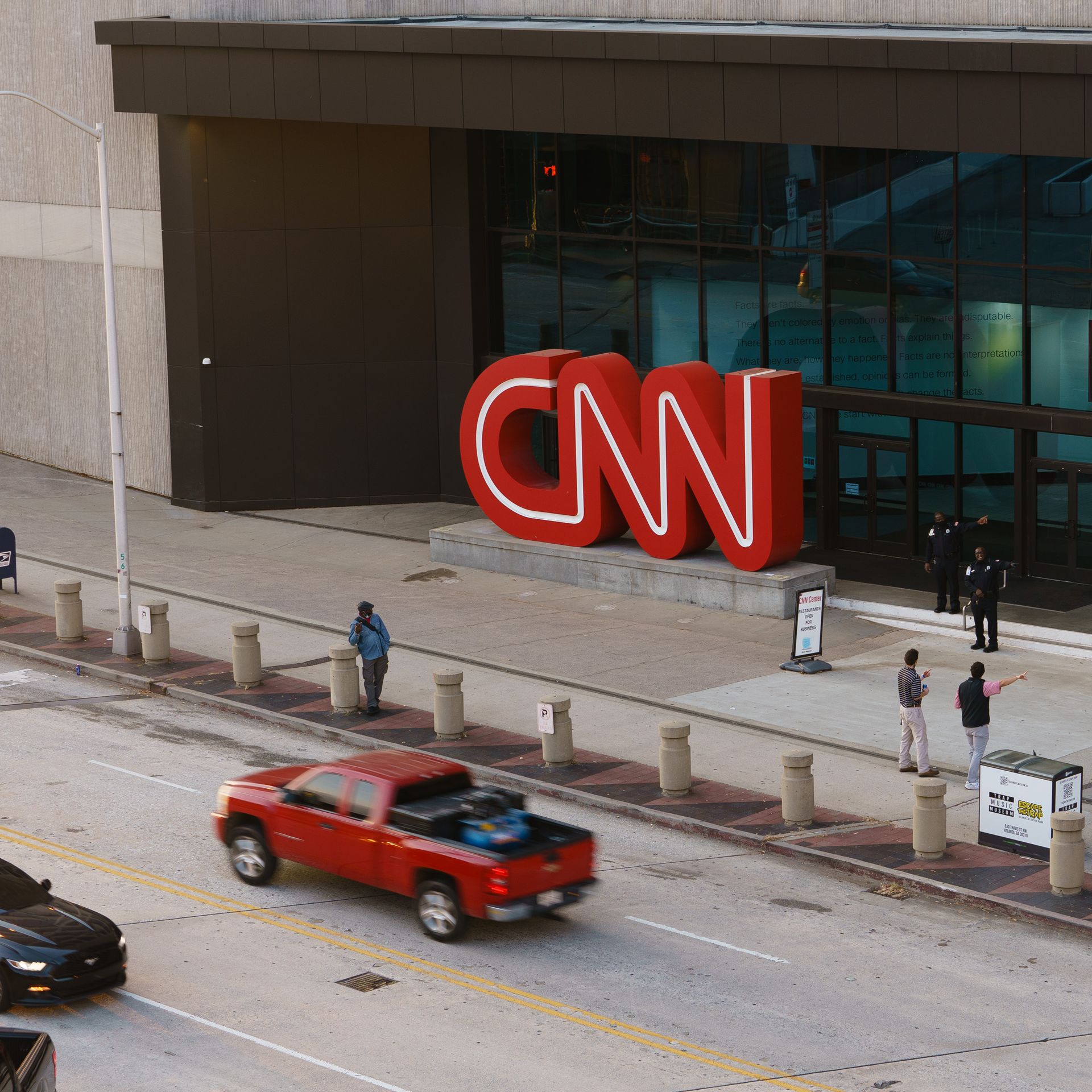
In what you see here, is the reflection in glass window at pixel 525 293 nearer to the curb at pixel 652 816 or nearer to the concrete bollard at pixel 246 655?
the concrete bollard at pixel 246 655

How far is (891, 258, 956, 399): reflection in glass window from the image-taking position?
32.2 meters

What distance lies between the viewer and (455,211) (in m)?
38.8

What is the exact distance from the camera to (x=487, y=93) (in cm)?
3328

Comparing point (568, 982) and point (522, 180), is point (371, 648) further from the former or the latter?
point (522, 180)

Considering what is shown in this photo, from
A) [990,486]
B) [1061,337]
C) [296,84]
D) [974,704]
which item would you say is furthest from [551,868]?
[296,84]

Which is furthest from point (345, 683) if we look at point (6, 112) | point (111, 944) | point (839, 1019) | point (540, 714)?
point (6, 112)

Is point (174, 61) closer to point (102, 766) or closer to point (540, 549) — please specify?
point (540, 549)

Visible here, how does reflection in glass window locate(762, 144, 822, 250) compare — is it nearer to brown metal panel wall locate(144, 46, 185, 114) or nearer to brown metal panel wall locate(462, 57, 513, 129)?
brown metal panel wall locate(462, 57, 513, 129)

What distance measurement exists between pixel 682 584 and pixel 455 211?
11.5m

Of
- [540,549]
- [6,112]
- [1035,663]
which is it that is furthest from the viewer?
[6,112]

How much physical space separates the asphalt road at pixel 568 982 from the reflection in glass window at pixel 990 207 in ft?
47.7

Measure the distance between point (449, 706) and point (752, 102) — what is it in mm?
11977

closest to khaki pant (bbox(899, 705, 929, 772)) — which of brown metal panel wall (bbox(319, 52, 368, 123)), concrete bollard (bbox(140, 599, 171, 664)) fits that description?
concrete bollard (bbox(140, 599, 171, 664))

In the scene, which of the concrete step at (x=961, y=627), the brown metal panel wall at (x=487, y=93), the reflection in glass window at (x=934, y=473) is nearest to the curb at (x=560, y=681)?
the concrete step at (x=961, y=627)
